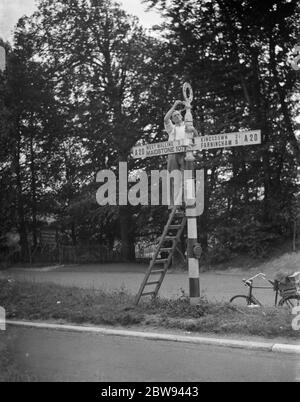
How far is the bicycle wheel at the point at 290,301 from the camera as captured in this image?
30.4 ft

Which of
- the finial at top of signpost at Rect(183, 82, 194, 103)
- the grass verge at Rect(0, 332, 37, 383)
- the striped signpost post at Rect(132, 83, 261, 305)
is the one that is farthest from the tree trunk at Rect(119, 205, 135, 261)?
the grass verge at Rect(0, 332, 37, 383)

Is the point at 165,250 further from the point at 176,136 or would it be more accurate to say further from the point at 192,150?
the point at 176,136

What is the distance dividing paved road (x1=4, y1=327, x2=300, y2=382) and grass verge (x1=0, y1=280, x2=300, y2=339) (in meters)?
0.73

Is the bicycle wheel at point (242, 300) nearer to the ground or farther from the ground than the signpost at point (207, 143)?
nearer to the ground

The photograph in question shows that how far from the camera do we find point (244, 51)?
20.3 m

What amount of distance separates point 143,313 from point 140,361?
2.44 meters

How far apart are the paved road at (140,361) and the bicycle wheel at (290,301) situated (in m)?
2.48

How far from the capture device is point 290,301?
947 centimetres

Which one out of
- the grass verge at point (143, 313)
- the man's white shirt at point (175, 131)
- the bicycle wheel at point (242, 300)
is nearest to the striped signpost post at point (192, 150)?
Result: the man's white shirt at point (175, 131)

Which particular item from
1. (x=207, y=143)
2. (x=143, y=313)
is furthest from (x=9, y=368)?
(x=207, y=143)

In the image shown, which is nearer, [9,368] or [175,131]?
[9,368]

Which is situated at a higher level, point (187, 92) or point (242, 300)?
point (187, 92)

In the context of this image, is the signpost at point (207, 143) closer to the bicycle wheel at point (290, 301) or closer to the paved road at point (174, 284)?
the bicycle wheel at point (290, 301)

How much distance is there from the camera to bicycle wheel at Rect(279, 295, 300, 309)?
30.4ft
